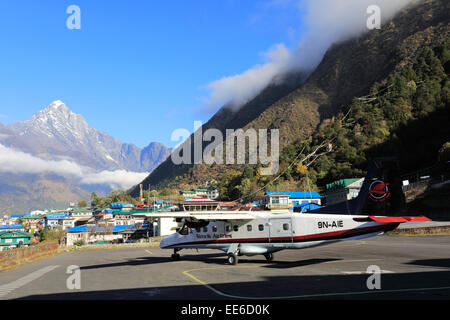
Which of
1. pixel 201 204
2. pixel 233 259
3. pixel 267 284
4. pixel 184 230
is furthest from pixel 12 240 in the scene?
Result: pixel 267 284

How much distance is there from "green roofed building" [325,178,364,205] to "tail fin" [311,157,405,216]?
221ft

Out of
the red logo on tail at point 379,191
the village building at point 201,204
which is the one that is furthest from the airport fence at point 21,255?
the village building at point 201,204

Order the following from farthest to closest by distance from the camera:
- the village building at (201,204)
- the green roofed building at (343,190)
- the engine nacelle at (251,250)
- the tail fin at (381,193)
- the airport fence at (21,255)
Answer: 1. the village building at (201,204)
2. the green roofed building at (343,190)
3. the airport fence at (21,255)
4. the engine nacelle at (251,250)
5. the tail fin at (381,193)

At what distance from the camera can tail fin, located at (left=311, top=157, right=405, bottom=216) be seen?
918 inches

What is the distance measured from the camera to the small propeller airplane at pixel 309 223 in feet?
70.1

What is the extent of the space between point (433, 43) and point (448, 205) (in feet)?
444

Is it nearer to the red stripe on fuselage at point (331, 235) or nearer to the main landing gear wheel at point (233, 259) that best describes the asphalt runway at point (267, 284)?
the red stripe on fuselage at point (331, 235)

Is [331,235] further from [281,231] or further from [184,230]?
[184,230]

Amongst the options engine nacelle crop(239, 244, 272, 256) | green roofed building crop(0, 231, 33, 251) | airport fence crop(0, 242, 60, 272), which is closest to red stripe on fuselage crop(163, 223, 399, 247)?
engine nacelle crop(239, 244, 272, 256)

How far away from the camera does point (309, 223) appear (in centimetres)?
2252

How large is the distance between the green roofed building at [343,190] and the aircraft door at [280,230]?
228 ft

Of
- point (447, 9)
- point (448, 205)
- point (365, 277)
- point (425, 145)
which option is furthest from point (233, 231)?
point (447, 9)
